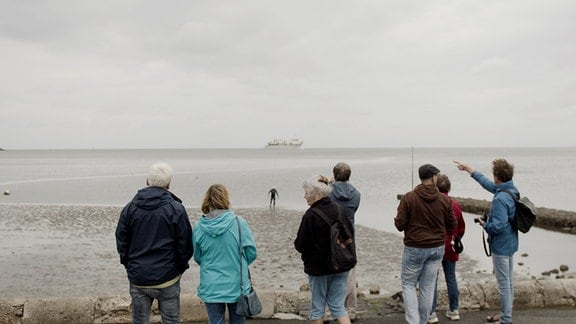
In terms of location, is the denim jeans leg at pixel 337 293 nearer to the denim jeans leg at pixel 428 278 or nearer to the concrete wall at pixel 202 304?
the denim jeans leg at pixel 428 278

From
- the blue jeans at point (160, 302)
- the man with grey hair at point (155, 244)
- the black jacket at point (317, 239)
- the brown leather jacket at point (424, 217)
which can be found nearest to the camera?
the man with grey hair at point (155, 244)

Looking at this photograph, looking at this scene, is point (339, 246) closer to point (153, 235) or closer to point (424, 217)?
point (424, 217)

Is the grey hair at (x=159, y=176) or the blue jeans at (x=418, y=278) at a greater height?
the grey hair at (x=159, y=176)

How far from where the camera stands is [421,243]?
5.17 m

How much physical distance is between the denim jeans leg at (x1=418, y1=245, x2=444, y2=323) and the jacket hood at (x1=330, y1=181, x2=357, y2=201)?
45.2 inches

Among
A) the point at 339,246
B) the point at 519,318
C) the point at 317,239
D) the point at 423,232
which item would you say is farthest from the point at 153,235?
the point at 519,318

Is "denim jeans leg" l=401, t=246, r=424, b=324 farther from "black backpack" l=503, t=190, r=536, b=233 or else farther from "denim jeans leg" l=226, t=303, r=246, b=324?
"denim jeans leg" l=226, t=303, r=246, b=324

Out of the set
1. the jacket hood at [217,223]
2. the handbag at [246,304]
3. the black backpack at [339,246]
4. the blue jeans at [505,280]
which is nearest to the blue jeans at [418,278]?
the blue jeans at [505,280]

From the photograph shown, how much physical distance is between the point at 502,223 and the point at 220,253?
3171 mm

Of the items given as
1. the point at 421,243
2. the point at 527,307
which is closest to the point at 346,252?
the point at 421,243

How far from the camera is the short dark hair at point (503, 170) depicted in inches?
215

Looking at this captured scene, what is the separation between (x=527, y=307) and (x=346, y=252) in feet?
11.4

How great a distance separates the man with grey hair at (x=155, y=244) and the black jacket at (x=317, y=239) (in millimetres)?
1110

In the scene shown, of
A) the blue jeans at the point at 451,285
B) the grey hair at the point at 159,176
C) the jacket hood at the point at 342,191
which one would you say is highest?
the grey hair at the point at 159,176
